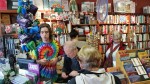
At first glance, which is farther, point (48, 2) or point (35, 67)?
point (48, 2)

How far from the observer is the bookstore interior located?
7.80ft

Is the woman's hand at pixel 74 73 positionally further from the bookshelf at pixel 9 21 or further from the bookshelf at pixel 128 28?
the bookshelf at pixel 128 28

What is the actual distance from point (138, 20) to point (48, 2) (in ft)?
10.8

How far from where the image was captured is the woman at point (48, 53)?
2410mm

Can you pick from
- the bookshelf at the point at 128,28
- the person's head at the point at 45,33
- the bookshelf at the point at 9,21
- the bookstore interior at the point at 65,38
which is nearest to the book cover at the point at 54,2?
the bookstore interior at the point at 65,38

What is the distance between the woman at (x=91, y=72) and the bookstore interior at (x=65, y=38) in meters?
0.02

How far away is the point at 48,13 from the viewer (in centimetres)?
532

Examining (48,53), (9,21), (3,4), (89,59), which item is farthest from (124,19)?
(89,59)

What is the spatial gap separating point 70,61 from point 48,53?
0.96ft

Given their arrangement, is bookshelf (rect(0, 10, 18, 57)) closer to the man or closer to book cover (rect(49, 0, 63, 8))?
book cover (rect(49, 0, 63, 8))

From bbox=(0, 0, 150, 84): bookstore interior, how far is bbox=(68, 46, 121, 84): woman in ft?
0.08

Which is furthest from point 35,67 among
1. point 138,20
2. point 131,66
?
point 138,20

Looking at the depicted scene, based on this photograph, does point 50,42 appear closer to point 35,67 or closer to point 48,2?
point 35,67

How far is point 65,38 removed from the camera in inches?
221
